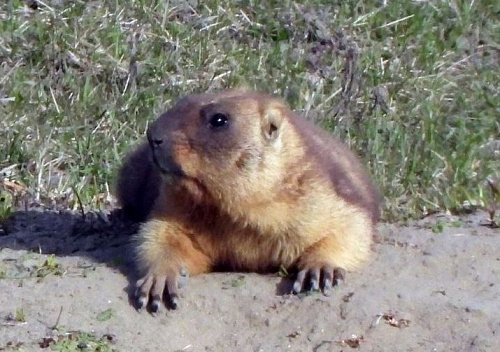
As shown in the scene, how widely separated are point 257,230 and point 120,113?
2.98 metres

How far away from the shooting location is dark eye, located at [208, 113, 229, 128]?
17.8 ft

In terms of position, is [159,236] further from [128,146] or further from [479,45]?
[479,45]

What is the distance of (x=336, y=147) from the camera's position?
6586 mm

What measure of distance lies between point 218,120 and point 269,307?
0.93 metres

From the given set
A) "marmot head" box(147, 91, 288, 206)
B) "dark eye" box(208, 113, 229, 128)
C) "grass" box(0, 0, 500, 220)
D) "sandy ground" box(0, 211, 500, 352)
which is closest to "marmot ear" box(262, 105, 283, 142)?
"marmot head" box(147, 91, 288, 206)

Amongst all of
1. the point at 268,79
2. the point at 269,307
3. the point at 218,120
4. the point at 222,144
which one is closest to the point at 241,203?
the point at 222,144

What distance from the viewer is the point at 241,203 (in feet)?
17.7

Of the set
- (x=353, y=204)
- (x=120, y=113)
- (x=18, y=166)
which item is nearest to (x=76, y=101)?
(x=120, y=113)

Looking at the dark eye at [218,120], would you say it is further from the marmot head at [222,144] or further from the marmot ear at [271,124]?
the marmot ear at [271,124]

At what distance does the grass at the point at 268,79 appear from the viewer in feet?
24.8

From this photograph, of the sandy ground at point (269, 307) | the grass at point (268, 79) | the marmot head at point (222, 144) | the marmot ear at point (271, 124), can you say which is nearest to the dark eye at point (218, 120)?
the marmot head at point (222, 144)

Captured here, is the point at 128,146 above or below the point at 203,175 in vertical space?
below

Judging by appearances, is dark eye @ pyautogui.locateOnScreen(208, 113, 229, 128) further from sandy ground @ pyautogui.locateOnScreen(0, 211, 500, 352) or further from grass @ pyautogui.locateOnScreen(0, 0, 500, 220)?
grass @ pyautogui.locateOnScreen(0, 0, 500, 220)

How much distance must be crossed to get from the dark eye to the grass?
72.2 inches
